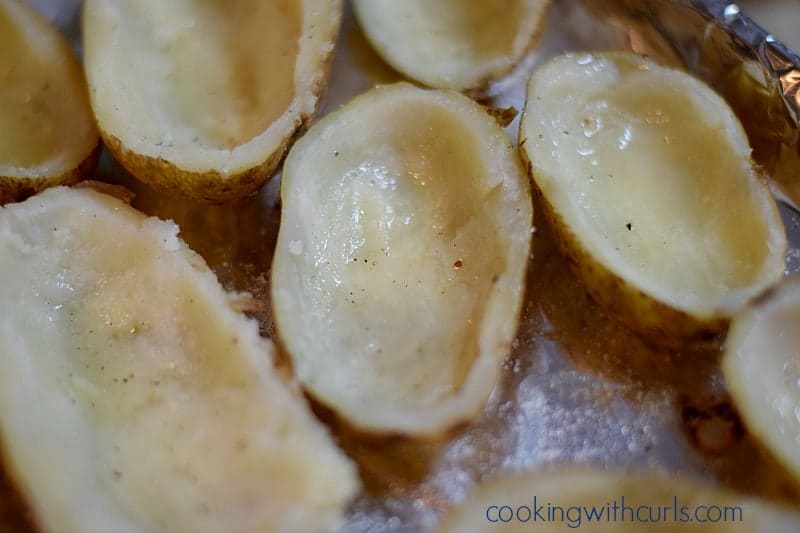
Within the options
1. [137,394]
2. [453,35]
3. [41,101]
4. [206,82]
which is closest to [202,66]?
[206,82]

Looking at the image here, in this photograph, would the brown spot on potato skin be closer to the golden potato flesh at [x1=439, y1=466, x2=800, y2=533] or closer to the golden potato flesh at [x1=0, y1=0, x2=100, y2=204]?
the golden potato flesh at [x1=439, y1=466, x2=800, y2=533]

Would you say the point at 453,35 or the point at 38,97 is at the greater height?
the point at 453,35

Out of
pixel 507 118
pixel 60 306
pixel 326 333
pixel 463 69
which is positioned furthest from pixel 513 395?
pixel 60 306

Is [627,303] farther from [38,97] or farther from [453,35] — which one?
[38,97]

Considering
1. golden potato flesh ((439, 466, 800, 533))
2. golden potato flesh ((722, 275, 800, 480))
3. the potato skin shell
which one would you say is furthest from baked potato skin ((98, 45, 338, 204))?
golden potato flesh ((722, 275, 800, 480))

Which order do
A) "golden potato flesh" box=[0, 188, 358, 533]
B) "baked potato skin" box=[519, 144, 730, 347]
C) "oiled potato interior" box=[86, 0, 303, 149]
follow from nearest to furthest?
1. "golden potato flesh" box=[0, 188, 358, 533]
2. "baked potato skin" box=[519, 144, 730, 347]
3. "oiled potato interior" box=[86, 0, 303, 149]

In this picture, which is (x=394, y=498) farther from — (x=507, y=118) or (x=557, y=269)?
(x=507, y=118)
